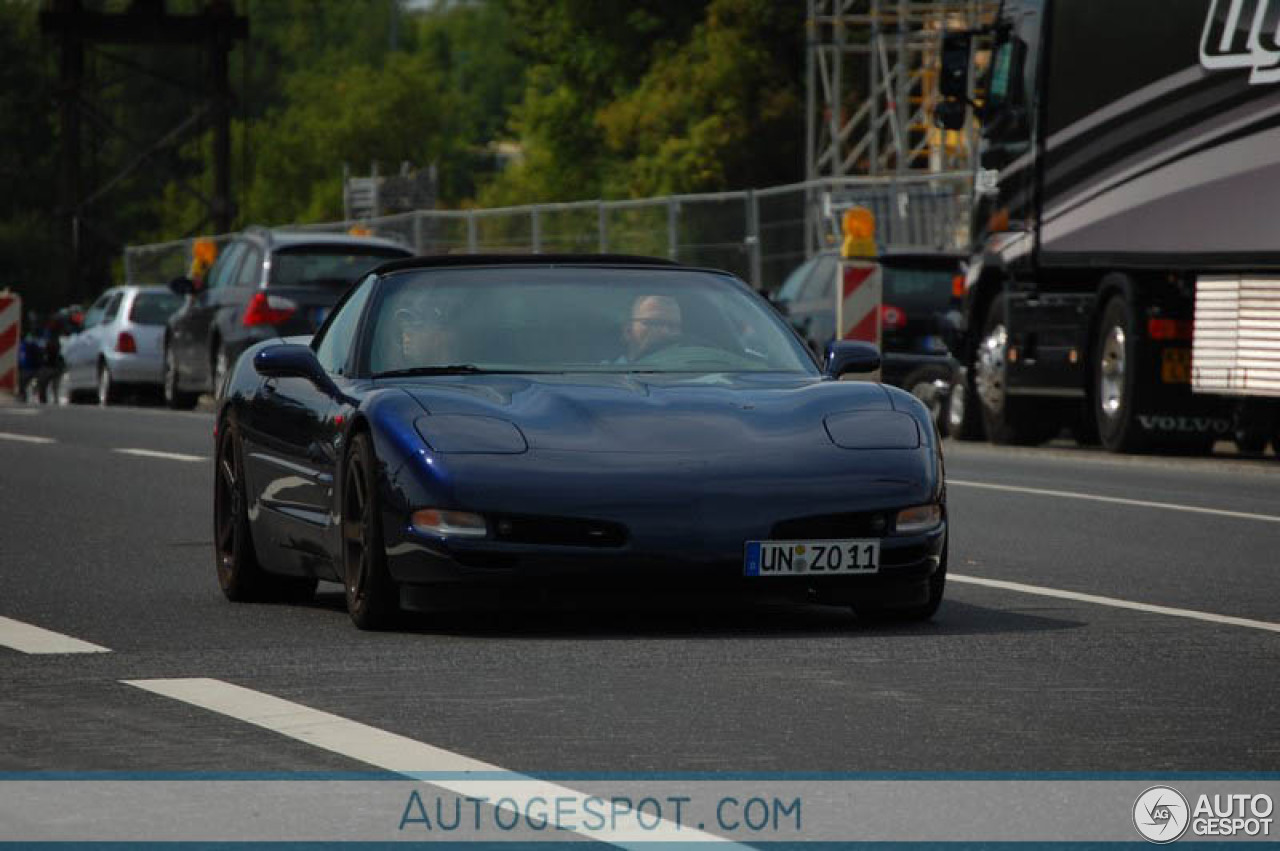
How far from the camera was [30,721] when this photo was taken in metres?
7.71

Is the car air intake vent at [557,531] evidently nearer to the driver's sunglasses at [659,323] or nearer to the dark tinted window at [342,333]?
the driver's sunglasses at [659,323]

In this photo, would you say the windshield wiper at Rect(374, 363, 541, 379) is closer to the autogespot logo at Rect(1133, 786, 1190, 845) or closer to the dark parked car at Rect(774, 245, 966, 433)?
the autogespot logo at Rect(1133, 786, 1190, 845)

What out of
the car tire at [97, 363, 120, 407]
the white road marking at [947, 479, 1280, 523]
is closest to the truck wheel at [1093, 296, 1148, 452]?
the white road marking at [947, 479, 1280, 523]

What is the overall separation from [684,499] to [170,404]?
27.2m

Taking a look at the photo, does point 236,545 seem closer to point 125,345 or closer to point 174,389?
point 174,389

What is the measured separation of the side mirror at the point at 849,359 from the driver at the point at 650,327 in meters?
0.52

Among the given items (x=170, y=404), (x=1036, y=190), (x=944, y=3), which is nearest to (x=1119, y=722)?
(x=1036, y=190)

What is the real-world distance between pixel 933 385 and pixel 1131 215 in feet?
20.4

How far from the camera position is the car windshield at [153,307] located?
4116 centimetres

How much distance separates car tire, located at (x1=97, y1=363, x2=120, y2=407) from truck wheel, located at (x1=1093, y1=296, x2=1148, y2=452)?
66.0 ft

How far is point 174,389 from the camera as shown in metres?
35.2

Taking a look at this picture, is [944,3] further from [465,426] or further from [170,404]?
[465,426]

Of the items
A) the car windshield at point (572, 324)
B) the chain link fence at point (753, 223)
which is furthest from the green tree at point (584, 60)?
the car windshield at point (572, 324)

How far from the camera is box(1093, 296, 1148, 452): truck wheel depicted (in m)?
23.1
